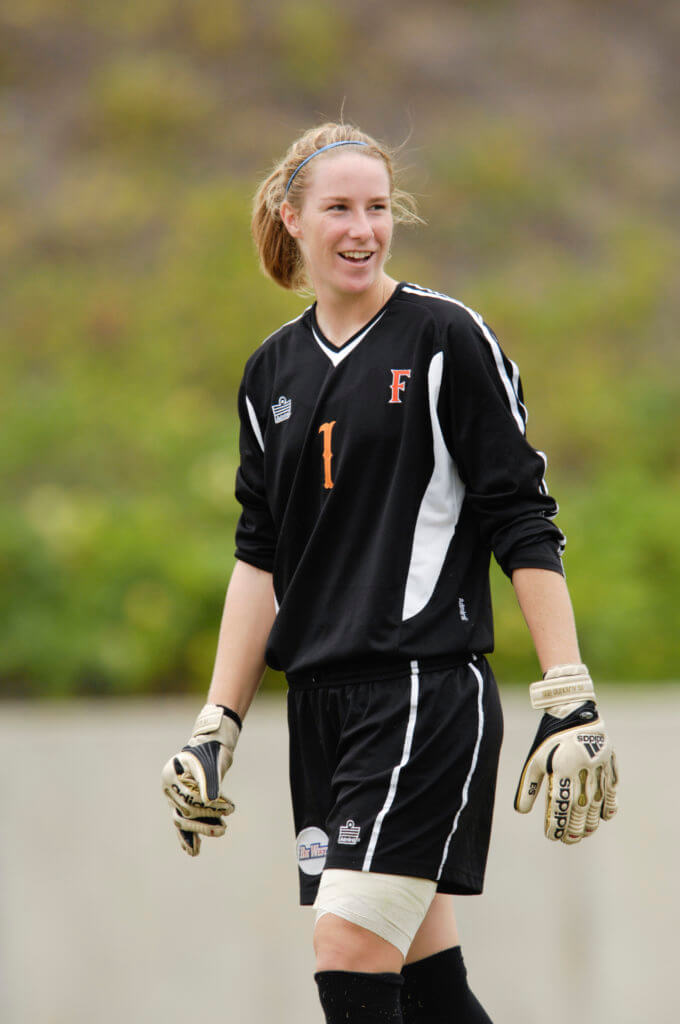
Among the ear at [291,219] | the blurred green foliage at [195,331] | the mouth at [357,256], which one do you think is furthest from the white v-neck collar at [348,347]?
the blurred green foliage at [195,331]

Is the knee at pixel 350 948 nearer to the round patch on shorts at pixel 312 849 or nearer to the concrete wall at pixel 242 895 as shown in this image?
the round patch on shorts at pixel 312 849

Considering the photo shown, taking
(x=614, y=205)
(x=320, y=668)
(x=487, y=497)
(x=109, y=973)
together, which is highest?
(x=614, y=205)

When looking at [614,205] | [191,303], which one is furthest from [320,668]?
[614,205]

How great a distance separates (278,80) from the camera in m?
13.3

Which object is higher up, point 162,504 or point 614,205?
point 614,205

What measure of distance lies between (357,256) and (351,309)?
Result: 4.3 inches

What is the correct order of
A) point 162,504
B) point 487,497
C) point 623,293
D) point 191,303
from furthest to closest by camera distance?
point 623,293 → point 191,303 → point 162,504 → point 487,497

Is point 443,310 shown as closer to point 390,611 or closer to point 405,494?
point 405,494

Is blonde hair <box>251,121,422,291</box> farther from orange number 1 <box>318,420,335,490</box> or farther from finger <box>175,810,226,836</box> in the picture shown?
finger <box>175,810,226,836</box>

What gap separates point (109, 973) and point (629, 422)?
18.6 ft

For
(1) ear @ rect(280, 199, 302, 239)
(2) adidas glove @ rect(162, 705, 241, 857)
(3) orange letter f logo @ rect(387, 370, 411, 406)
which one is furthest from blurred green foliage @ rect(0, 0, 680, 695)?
(3) orange letter f logo @ rect(387, 370, 411, 406)

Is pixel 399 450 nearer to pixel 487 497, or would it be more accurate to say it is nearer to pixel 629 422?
pixel 487 497

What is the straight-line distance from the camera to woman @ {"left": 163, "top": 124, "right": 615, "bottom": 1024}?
7.73 ft

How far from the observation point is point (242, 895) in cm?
466
